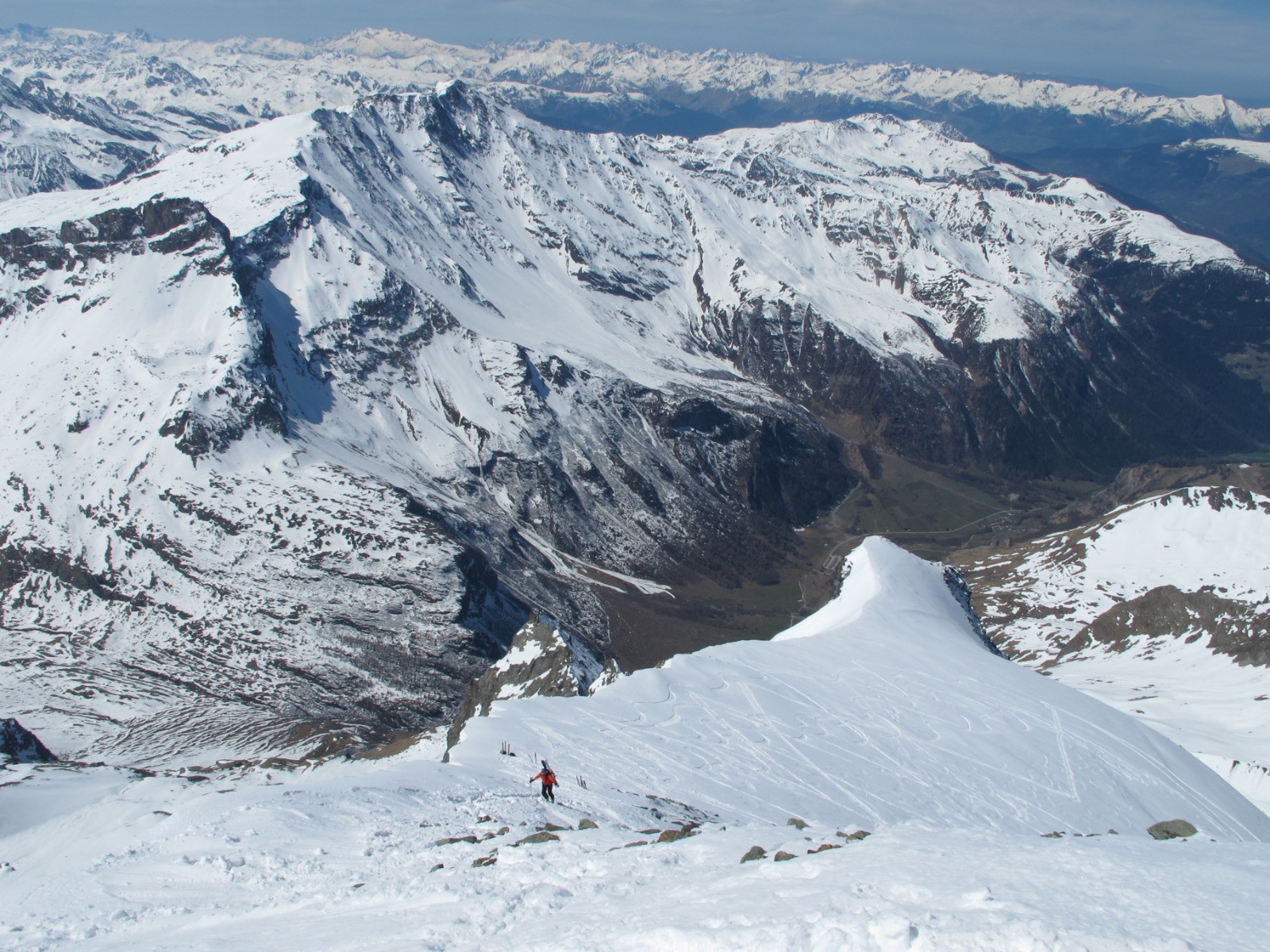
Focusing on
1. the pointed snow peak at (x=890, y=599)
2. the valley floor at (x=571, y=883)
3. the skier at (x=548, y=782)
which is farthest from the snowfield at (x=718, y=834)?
the pointed snow peak at (x=890, y=599)

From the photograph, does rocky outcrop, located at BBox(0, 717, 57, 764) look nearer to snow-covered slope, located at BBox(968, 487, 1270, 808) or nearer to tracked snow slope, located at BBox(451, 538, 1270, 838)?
tracked snow slope, located at BBox(451, 538, 1270, 838)

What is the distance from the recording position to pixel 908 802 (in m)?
38.5

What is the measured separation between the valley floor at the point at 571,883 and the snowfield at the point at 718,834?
102 mm

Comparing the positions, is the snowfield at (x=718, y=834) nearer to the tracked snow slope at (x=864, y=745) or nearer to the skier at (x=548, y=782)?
the tracked snow slope at (x=864, y=745)

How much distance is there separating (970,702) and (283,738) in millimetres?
89341

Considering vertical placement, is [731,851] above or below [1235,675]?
above

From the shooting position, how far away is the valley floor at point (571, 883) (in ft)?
59.8

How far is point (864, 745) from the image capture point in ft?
144

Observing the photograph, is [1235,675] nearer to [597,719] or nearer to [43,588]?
[597,719]

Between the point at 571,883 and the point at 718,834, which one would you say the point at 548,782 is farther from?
the point at 571,883

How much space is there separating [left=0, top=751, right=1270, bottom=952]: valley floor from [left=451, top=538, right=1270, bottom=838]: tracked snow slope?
3802mm

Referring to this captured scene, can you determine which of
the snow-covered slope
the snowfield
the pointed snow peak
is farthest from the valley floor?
the snow-covered slope

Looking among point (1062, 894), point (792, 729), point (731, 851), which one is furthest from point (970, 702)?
point (1062, 894)

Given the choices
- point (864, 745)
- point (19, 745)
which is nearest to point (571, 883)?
point (864, 745)
